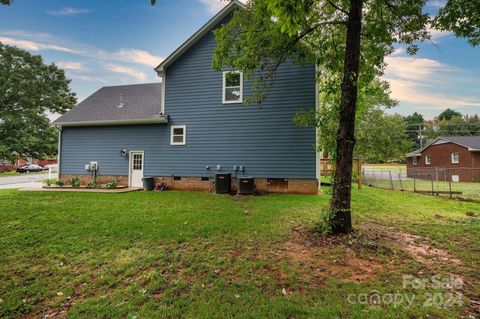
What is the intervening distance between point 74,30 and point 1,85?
18927mm

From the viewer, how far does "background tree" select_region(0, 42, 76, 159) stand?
24.3 meters

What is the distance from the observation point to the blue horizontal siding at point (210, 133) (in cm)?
1033

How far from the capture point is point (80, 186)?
12.7m

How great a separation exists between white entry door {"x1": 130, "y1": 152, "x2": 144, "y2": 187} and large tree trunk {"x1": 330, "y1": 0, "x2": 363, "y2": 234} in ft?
34.2

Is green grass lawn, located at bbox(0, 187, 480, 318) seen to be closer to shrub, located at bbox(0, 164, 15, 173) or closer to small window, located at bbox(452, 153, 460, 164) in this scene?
small window, located at bbox(452, 153, 460, 164)

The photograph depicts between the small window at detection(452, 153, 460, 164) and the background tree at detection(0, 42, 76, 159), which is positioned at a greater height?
the background tree at detection(0, 42, 76, 159)

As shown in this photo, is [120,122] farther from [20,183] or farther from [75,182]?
[20,183]

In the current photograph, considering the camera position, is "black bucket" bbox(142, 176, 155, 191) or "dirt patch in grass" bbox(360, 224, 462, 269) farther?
"black bucket" bbox(142, 176, 155, 191)

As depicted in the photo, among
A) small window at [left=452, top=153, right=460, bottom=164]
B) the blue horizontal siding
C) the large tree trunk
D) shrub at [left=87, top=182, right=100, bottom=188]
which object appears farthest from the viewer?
small window at [left=452, top=153, right=460, bottom=164]

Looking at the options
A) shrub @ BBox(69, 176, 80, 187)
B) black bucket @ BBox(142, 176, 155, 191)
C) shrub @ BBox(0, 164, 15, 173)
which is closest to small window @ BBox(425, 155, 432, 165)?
black bucket @ BBox(142, 176, 155, 191)

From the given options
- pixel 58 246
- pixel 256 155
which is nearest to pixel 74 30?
pixel 256 155

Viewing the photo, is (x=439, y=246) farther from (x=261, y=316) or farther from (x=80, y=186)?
(x=80, y=186)

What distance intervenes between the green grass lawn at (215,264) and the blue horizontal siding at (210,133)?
3986 mm

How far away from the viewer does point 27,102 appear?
26062 millimetres
